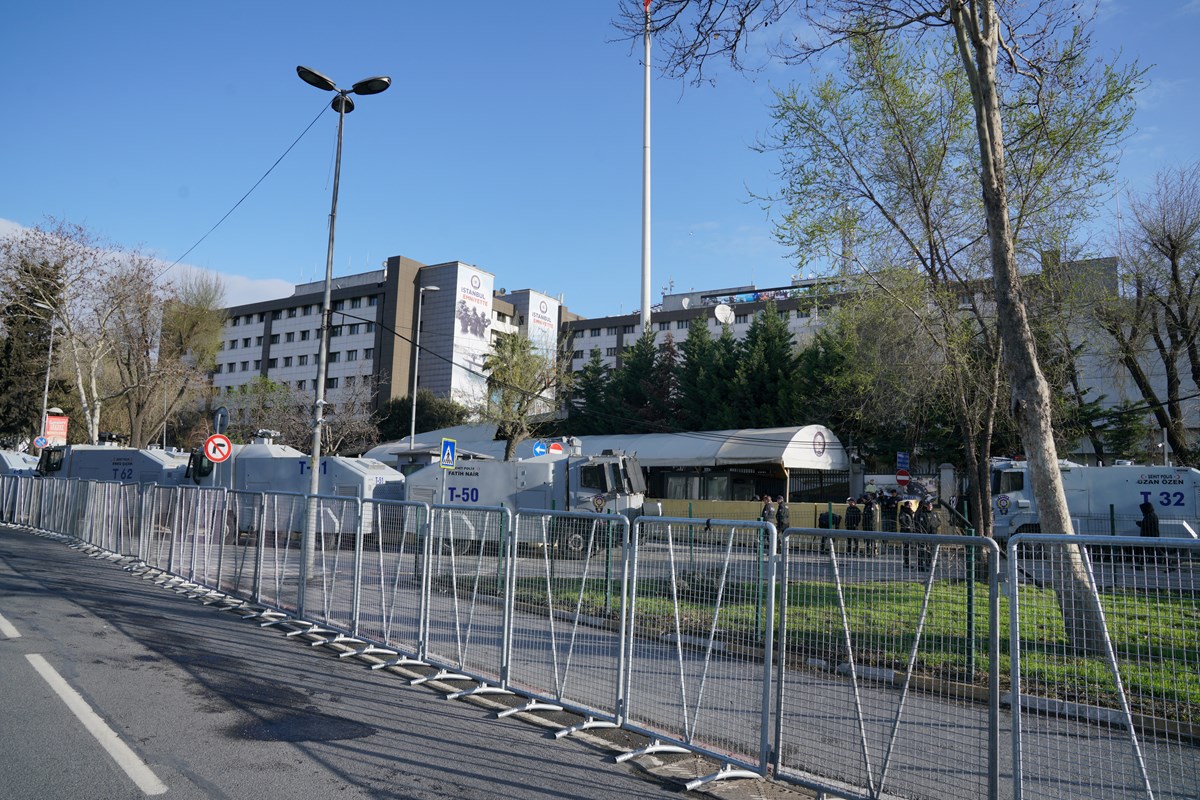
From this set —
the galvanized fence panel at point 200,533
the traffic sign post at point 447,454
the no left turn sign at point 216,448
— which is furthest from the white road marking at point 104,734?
the traffic sign post at point 447,454

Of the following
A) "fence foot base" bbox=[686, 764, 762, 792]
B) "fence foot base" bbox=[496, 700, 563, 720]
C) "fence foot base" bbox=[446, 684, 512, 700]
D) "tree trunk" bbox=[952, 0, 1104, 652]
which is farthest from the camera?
"tree trunk" bbox=[952, 0, 1104, 652]

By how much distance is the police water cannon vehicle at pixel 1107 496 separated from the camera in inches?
930

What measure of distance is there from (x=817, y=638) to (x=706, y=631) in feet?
3.06

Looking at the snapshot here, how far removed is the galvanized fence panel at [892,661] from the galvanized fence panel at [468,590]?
3301 mm

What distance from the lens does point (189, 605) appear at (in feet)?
39.9

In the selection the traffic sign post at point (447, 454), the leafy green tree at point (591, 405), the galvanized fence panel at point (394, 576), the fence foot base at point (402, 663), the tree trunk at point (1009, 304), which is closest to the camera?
the fence foot base at point (402, 663)

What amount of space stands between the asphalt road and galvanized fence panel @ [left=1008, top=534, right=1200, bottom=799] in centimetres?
Answer: 231

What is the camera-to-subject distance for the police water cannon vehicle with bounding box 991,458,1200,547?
23625mm

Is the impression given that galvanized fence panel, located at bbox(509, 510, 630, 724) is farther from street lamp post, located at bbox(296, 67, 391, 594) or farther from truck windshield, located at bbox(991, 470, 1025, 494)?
truck windshield, located at bbox(991, 470, 1025, 494)

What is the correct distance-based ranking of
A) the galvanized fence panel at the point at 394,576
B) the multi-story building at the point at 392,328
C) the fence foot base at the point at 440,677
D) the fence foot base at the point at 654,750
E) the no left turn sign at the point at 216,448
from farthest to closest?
the multi-story building at the point at 392,328 → the no left turn sign at the point at 216,448 → the galvanized fence panel at the point at 394,576 → the fence foot base at the point at 440,677 → the fence foot base at the point at 654,750

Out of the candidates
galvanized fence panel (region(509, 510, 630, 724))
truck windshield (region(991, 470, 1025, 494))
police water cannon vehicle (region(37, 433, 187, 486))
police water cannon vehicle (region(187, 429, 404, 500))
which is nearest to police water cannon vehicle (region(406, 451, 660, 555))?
police water cannon vehicle (region(187, 429, 404, 500))

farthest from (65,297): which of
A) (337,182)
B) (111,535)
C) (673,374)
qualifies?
(673,374)

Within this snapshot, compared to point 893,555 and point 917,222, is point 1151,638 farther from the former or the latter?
point 917,222

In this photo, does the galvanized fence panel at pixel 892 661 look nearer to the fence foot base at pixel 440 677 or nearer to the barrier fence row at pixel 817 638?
the barrier fence row at pixel 817 638
